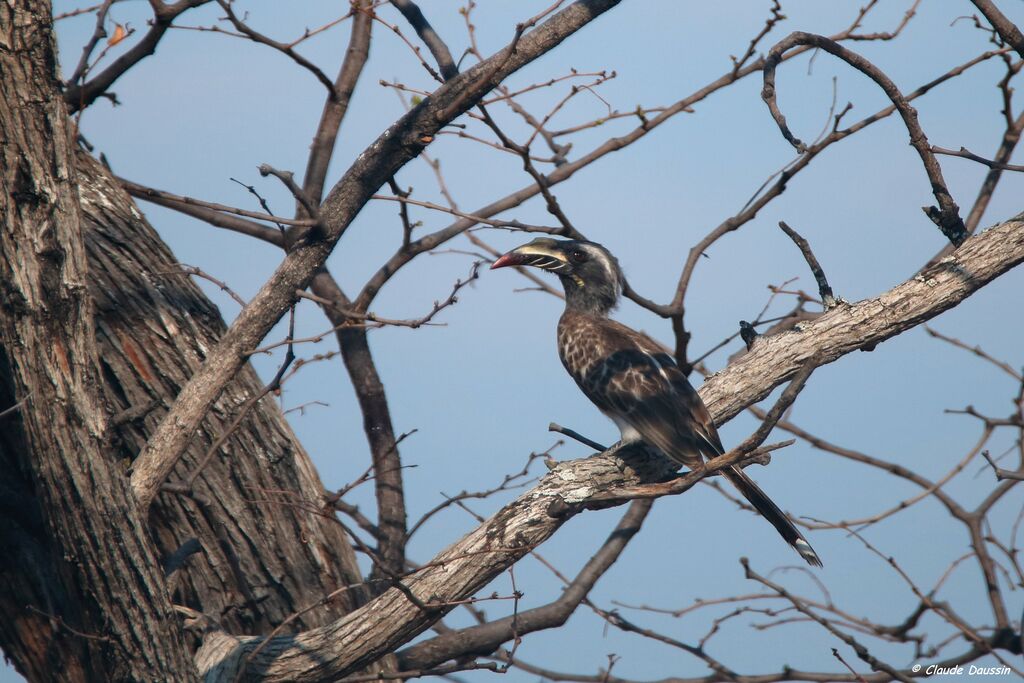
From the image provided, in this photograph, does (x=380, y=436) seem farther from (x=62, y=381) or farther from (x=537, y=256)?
(x=62, y=381)

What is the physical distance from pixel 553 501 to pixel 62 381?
6.49 feet

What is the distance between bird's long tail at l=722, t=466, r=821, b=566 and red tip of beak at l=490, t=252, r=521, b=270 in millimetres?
2065

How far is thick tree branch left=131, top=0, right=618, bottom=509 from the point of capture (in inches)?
161

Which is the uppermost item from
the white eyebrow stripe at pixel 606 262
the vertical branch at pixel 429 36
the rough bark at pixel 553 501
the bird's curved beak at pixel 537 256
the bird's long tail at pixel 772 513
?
the vertical branch at pixel 429 36

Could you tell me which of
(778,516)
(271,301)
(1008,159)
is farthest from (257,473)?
(1008,159)

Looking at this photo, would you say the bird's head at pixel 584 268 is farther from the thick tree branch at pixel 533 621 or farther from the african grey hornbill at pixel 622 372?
the thick tree branch at pixel 533 621

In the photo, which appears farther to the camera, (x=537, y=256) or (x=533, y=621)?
(x=537, y=256)

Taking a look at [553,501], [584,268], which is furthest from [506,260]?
[553,501]

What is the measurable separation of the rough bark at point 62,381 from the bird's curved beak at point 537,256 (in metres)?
2.93

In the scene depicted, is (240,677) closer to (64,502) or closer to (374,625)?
(374,625)

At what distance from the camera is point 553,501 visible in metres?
3.71

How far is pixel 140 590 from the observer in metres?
3.52

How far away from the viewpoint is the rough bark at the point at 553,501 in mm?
3678

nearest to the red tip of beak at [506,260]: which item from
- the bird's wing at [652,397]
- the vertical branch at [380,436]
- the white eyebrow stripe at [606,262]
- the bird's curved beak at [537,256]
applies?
the bird's curved beak at [537,256]
